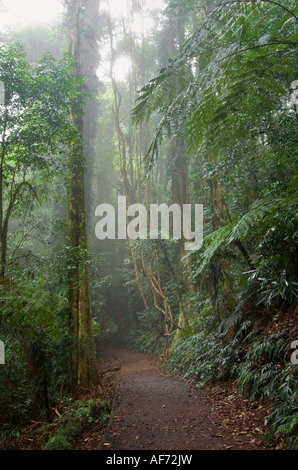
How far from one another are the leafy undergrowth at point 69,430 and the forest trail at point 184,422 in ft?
0.99

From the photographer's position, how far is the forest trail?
3057 millimetres

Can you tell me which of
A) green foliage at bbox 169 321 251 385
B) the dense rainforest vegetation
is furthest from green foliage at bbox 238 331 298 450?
green foliage at bbox 169 321 251 385

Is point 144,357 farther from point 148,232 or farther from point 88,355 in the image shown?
point 88,355

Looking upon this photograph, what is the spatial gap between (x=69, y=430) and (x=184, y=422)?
1.56m

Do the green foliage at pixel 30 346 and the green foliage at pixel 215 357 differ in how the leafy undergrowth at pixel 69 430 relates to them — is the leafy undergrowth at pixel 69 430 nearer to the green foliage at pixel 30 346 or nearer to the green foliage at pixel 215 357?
the green foliage at pixel 30 346

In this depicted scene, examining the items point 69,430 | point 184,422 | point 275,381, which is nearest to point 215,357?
point 184,422

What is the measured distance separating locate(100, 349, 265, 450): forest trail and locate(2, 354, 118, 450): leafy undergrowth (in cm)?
30

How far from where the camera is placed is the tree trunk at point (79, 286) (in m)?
6.54

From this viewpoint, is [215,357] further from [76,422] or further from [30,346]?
[30,346]

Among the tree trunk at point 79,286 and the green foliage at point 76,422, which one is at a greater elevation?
the tree trunk at point 79,286

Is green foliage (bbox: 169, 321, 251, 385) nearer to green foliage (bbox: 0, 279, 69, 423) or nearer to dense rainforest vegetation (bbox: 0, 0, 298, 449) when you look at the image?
dense rainforest vegetation (bbox: 0, 0, 298, 449)

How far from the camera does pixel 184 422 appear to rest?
3.77 metres

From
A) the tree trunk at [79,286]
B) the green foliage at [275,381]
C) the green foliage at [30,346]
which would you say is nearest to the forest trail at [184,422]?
the green foliage at [275,381]

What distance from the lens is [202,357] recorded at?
6328 millimetres
